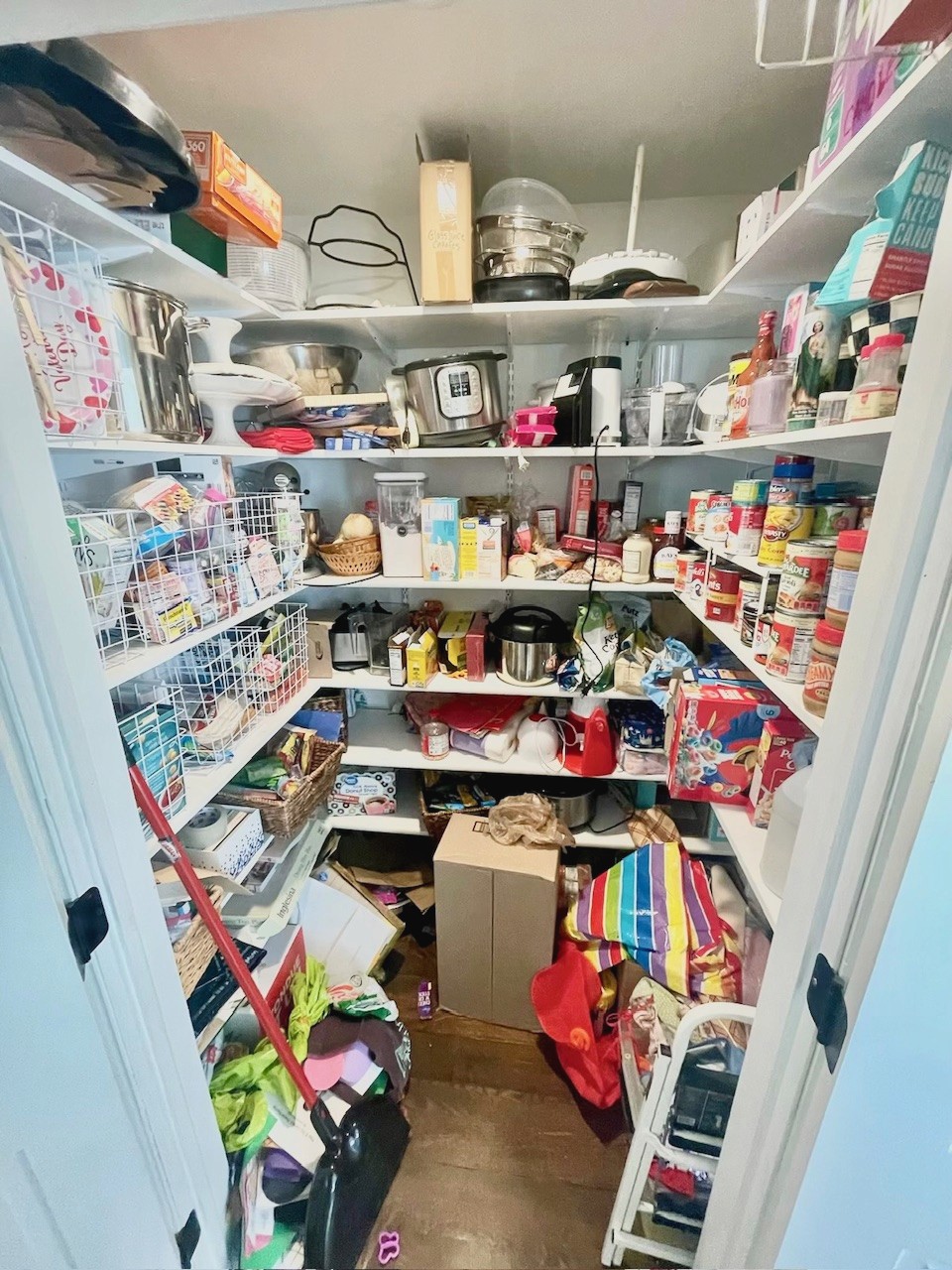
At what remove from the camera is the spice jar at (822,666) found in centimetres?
73

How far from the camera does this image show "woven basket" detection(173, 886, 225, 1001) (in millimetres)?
1049

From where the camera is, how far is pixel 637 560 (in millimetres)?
1510

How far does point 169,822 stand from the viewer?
101 cm

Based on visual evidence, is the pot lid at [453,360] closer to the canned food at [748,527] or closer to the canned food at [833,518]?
the canned food at [748,527]

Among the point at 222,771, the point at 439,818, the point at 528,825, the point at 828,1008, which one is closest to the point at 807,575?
the point at 828,1008

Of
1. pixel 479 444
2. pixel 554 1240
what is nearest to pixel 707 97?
pixel 479 444

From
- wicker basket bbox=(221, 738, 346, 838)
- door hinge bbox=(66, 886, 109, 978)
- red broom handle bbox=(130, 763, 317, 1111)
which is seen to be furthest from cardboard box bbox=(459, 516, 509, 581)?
door hinge bbox=(66, 886, 109, 978)

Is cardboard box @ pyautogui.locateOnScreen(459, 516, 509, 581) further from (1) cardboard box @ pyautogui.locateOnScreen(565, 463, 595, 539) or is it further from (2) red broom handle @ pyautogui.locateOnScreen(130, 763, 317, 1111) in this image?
(2) red broom handle @ pyautogui.locateOnScreen(130, 763, 317, 1111)

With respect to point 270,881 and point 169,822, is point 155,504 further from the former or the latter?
point 270,881

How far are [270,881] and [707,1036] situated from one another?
1193 mm

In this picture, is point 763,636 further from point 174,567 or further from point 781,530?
point 174,567

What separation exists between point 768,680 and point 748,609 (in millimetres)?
217

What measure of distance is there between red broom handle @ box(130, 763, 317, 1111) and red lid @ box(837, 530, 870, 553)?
1140mm

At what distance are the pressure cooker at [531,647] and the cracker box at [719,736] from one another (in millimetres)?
482
